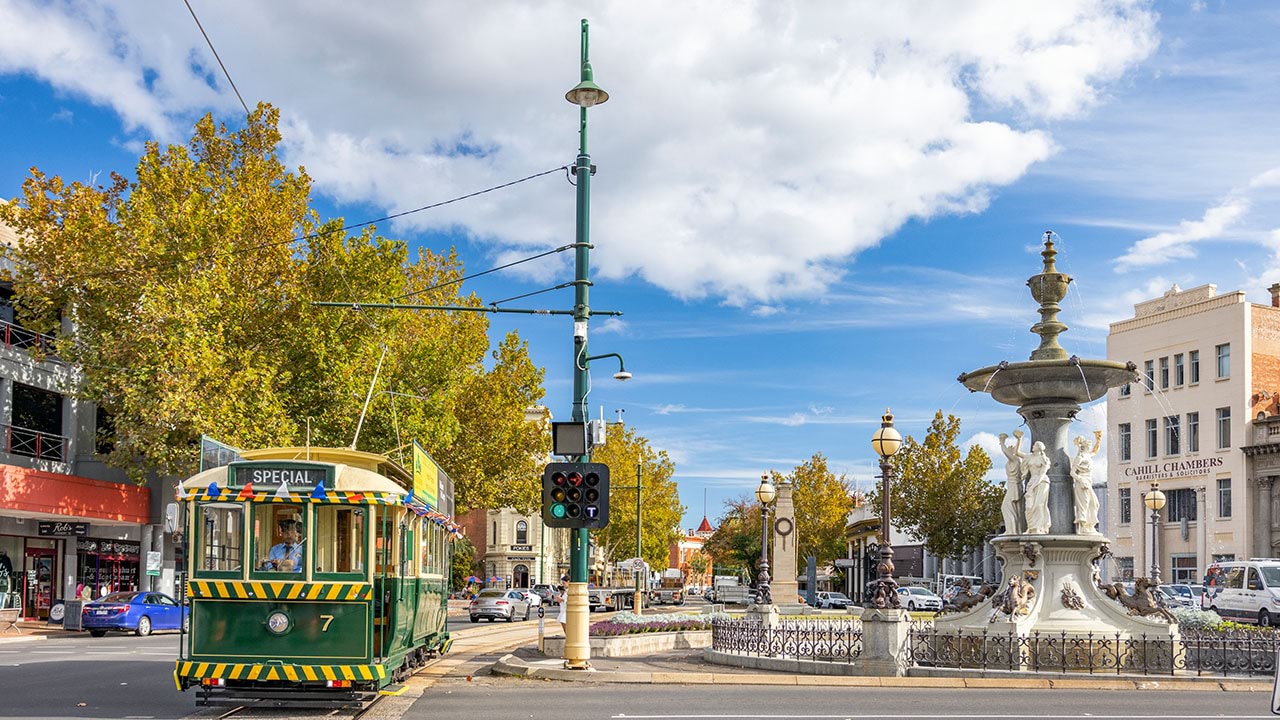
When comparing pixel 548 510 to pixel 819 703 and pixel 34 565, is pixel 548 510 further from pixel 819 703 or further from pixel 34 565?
pixel 34 565

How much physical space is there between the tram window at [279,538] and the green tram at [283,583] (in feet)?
0.04

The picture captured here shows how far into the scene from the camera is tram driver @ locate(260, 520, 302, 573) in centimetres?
1405

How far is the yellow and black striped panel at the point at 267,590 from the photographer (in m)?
13.9

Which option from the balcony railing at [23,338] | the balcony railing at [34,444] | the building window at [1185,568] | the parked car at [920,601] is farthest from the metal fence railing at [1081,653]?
the building window at [1185,568]

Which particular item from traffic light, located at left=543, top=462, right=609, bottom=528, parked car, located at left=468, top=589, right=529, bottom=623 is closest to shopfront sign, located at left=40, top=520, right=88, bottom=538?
parked car, located at left=468, top=589, right=529, bottom=623

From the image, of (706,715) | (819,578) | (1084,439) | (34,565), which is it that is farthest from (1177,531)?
(706,715)

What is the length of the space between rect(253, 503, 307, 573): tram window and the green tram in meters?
0.01

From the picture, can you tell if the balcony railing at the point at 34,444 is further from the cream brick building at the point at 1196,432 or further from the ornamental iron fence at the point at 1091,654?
the cream brick building at the point at 1196,432

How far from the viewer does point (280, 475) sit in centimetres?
1409

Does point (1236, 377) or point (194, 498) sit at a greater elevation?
point (1236, 377)

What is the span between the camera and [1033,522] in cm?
2162

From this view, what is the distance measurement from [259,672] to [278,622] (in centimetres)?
56

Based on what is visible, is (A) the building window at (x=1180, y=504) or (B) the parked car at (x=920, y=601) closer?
(B) the parked car at (x=920, y=601)

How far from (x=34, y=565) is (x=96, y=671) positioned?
24.3 m
